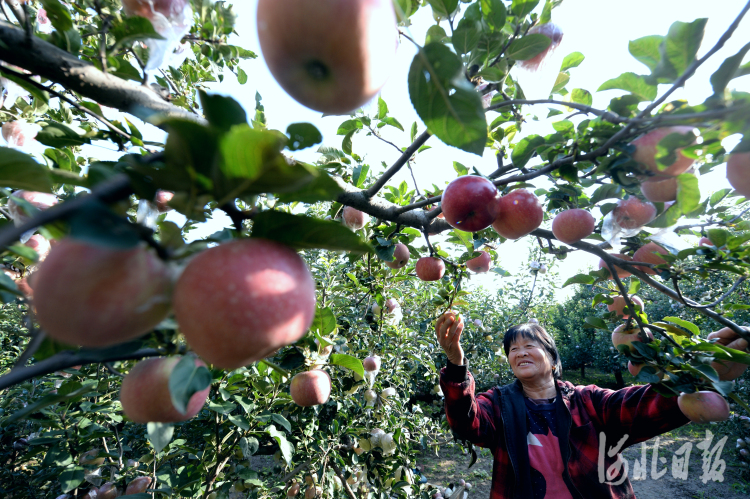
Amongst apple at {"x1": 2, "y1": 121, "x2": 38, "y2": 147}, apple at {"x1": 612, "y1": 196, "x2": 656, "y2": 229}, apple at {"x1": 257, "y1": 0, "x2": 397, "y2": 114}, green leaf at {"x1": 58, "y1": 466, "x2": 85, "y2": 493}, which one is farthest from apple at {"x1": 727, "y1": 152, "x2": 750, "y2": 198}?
green leaf at {"x1": 58, "y1": 466, "x2": 85, "y2": 493}

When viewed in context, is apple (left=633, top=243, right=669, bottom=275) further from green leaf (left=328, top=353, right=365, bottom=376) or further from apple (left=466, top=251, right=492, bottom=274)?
green leaf (left=328, top=353, right=365, bottom=376)

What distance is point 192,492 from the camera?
165 centimetres

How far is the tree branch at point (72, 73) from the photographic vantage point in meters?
0.69

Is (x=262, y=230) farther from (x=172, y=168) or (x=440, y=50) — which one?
(x=440, y=50)

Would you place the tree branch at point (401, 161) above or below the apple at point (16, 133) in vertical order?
below

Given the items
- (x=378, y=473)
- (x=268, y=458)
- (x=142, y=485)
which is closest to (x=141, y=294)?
(x=142, y=485)

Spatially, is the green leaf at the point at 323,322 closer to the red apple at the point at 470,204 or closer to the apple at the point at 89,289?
the red apple at the point at 470,204

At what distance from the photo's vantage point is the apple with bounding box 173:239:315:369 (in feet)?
1.50

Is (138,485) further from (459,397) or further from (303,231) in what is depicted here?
(303,231)

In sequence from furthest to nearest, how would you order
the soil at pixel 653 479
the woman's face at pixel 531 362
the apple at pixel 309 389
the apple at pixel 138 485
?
the soil at pixel 653 479 < the woman's face at pixel 531 362 < the apple at pixel 138 485 < the apple at pixel 309 389

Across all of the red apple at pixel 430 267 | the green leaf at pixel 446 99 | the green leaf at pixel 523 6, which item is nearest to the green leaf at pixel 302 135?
the green leaf at pixel 446 99

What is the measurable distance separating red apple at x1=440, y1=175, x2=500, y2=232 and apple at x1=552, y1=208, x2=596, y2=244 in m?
0.33

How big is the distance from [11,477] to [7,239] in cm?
384

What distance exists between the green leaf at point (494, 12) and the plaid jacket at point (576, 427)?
1.72 meters
